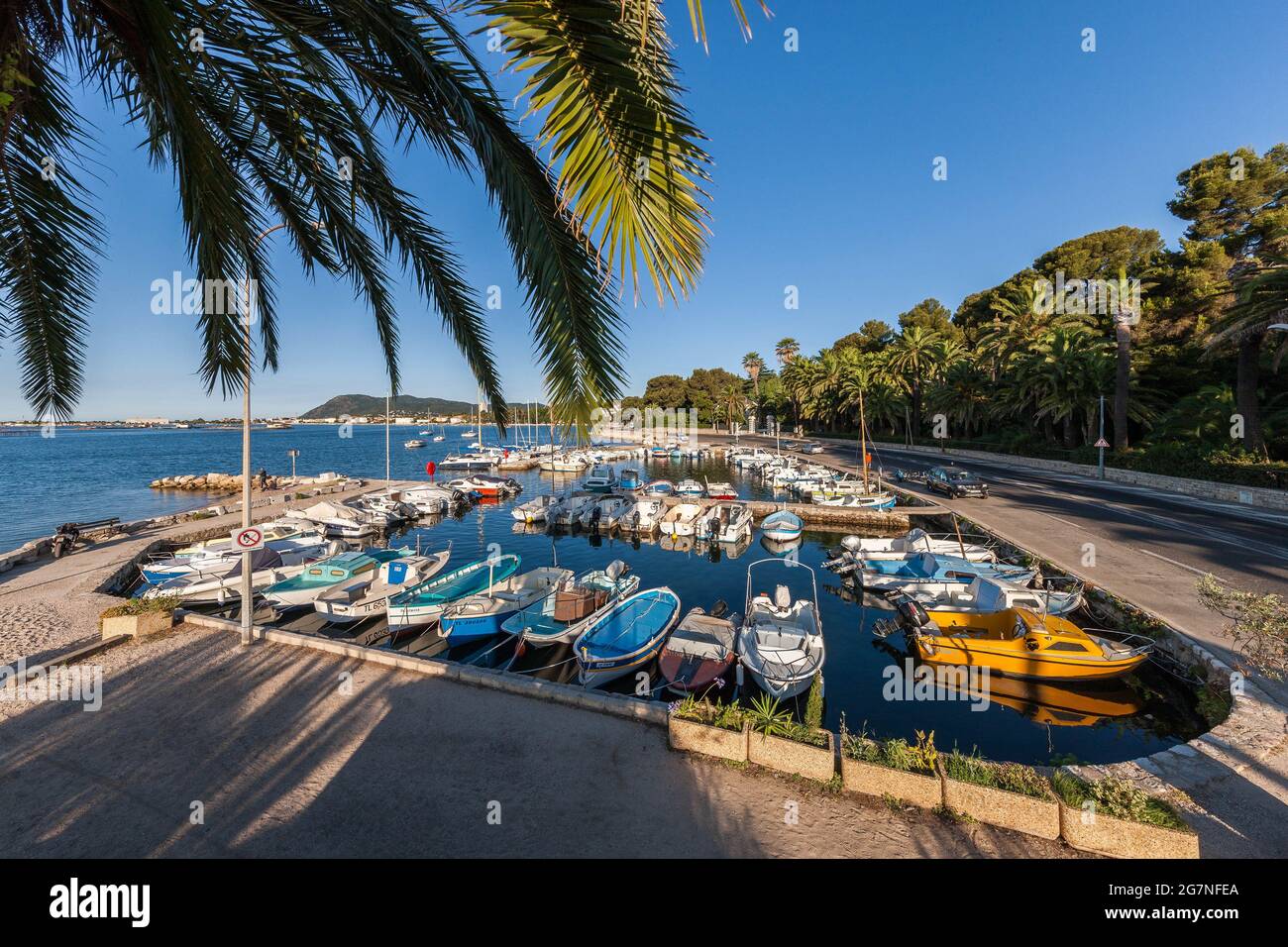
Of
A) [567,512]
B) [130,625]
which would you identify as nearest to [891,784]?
[130,625]

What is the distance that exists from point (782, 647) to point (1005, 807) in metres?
6.72

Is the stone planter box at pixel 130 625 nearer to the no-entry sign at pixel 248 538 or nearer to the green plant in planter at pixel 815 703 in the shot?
the no-entry sign at pixel 248 538

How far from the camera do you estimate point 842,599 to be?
1847cm

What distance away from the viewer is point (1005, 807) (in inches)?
211

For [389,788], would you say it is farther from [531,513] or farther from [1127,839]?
[531,513]

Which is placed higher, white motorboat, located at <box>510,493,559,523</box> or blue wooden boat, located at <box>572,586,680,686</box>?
white motorboat, located at <box>510,493,559,523</box>

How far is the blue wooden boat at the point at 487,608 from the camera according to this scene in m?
13.3

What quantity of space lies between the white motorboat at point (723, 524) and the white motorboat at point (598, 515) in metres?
5.17

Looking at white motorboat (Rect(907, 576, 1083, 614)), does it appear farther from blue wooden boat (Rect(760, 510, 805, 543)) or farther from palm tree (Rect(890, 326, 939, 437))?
palm tree (Rect(890, 326, 939, 437))

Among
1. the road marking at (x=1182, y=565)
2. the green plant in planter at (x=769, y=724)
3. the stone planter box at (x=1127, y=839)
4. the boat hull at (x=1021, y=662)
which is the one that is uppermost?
the road marking at (x=1182, y=565)

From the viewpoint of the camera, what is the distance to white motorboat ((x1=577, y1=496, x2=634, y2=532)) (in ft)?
95.6

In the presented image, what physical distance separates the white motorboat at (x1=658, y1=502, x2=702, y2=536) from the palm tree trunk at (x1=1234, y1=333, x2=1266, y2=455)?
29.0 metres

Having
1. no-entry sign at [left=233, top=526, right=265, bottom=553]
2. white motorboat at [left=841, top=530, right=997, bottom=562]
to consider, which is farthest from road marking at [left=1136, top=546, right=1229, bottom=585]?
no-entry sign at [left=233, top=526, right=265, bottom=553]

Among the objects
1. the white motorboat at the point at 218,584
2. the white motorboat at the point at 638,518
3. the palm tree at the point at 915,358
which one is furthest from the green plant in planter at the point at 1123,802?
the palm tree at the point at 915,358
